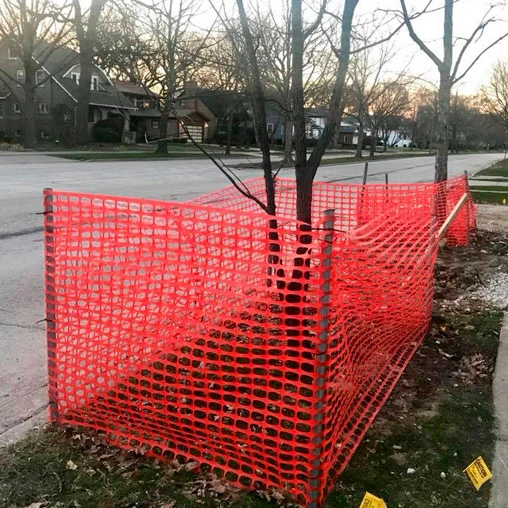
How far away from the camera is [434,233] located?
5.31 m

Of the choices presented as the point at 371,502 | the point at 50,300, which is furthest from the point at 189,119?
the point at 371,502

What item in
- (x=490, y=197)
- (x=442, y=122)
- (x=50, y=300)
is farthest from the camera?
(x=490, y=197)

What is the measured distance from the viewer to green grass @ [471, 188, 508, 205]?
53.4 ft

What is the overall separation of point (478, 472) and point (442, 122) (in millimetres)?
8719

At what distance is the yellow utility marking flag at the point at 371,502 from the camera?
110 inches

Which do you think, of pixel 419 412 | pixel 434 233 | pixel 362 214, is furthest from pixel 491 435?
pixel 362 214

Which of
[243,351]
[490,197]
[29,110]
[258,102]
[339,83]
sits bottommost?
[243,351]

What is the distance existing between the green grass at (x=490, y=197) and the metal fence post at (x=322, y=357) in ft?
48.4

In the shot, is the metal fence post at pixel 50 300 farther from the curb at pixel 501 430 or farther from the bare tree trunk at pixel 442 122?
the bare tree trunk at pixel 442 122

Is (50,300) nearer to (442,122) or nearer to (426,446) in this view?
(426,446)

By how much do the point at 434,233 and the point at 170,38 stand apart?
3.03 m

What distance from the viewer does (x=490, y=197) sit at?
17.5m

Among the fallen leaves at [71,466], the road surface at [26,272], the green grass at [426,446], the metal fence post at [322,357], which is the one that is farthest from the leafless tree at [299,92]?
the road surface at [26,272]

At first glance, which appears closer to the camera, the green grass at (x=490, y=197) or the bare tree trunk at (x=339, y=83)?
the bare tree trunk at (x=339, y=83)
